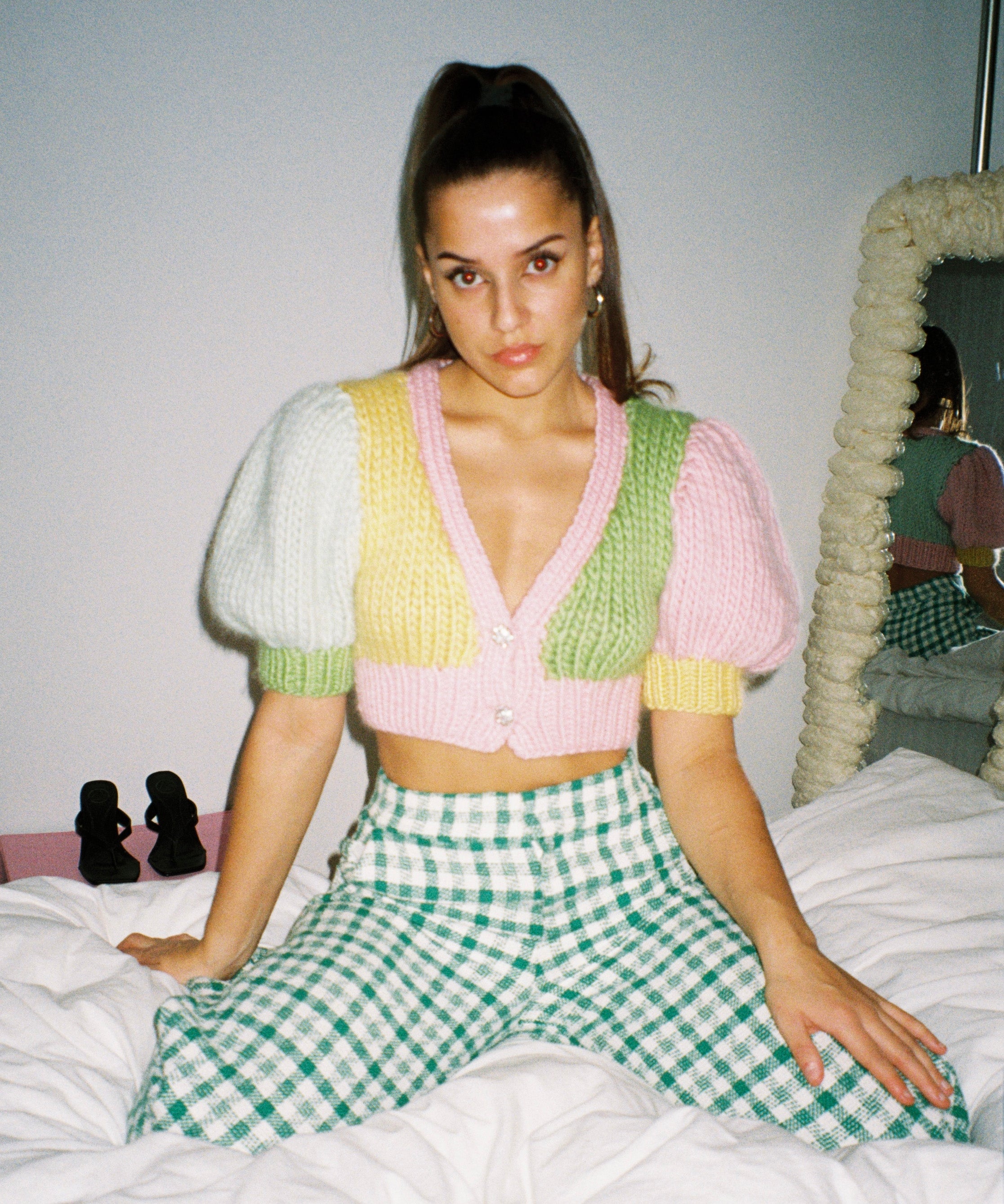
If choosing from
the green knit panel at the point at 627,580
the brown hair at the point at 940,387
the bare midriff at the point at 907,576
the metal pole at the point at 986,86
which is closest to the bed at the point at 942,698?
the bare midriff at the point at 907,576

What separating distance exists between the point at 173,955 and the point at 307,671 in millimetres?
355

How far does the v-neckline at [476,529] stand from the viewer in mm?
1051

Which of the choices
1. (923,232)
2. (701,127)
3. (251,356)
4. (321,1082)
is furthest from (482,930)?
(923,232)

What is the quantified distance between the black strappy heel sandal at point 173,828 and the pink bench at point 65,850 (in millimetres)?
22

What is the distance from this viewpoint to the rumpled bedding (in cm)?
197

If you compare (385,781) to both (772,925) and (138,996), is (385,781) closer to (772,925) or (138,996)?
(138,996)

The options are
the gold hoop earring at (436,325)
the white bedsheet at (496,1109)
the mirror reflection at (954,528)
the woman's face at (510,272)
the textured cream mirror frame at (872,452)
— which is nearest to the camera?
the white bedsheet at (496,1109)

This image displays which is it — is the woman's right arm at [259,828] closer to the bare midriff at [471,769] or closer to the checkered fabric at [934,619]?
the bare midriff at [471,769]

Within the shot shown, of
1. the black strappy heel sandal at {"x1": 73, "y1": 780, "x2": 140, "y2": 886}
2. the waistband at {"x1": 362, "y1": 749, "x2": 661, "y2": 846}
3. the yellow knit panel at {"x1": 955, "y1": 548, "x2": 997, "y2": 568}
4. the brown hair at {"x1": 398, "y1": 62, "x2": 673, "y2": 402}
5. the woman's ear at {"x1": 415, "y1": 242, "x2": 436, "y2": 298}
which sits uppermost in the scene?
the brown hair at {"x1": 398, "y1": 62, "x2": 673, "y2": 402}

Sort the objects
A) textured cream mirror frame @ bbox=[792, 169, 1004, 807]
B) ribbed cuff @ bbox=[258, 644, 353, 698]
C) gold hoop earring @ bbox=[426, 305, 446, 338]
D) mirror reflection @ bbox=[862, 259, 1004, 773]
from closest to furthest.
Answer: ribbed cuff @ bbox=[258, 644, 353, 698] → gold hoop earring @ bbox=[426, 305, 446, 338] → textured cream mirror frame @ bbox=[792, 169, 1004, 807] → mirror reflection @ bbox=[862, 259, 1004, 773]

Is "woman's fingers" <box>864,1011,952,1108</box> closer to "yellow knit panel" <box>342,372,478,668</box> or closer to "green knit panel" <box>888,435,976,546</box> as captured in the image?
"yellow knit panel" <box>342,372,478,668</box>

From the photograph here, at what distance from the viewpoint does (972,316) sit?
1.93 metres

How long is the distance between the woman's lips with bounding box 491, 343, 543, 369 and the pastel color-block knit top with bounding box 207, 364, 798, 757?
109 millimetres

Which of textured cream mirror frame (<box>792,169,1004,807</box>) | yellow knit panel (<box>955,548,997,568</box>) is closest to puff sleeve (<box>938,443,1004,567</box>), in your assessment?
yellow knit panel (<box>955,548,997,568</box>)
